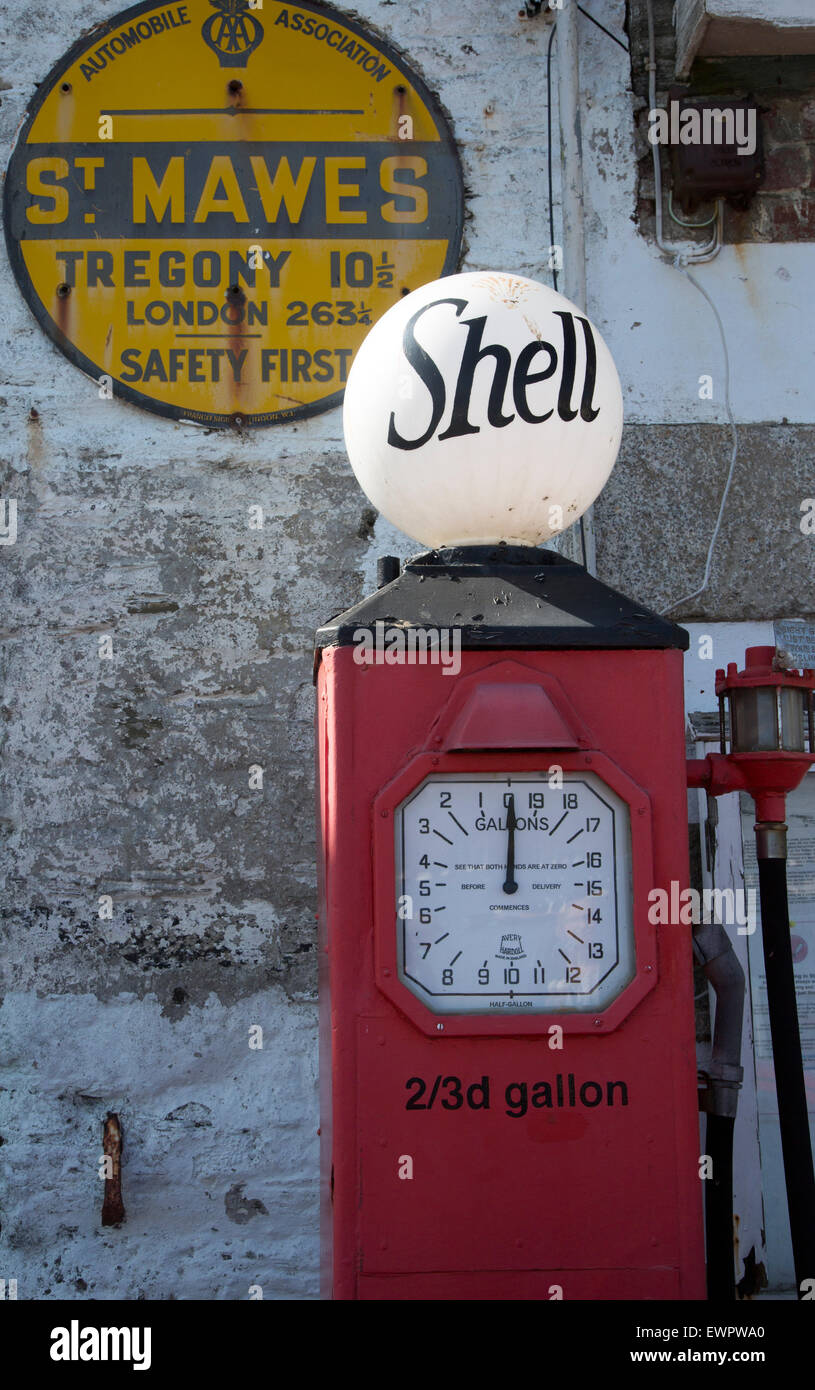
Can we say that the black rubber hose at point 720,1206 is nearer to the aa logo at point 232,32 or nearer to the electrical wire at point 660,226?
the electrical wire at point 660,226

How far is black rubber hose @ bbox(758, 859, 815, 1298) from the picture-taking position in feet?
7.03

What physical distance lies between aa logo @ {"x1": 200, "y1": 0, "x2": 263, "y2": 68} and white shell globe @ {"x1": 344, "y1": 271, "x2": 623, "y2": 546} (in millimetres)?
1542

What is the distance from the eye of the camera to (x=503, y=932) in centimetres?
178

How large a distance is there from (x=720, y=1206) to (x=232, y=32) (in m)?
2.91

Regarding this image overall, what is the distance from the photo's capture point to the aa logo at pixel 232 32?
10.3ft

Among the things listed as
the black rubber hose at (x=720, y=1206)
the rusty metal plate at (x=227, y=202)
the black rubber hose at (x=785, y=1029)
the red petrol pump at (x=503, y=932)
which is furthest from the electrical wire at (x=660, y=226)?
the black rubber hose at (x=720, y=1206)

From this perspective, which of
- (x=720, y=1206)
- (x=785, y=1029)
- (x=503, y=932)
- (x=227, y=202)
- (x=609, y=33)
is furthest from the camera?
A: (x=609, y=33)

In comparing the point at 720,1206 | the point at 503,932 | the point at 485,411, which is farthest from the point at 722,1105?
the point at 485,411

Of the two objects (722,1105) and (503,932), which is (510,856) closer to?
(503,932)

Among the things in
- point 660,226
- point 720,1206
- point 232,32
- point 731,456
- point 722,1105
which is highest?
point 232,32

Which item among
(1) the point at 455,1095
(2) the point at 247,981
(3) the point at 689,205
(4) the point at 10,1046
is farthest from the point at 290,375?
(1) the point at 455,1095

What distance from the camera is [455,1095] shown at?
Result: 69.7 inches

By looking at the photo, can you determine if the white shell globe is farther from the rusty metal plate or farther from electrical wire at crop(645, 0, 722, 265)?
electrical wire at crop(645, 0, 722, 265)

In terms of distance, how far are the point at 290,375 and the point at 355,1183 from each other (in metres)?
1.96
